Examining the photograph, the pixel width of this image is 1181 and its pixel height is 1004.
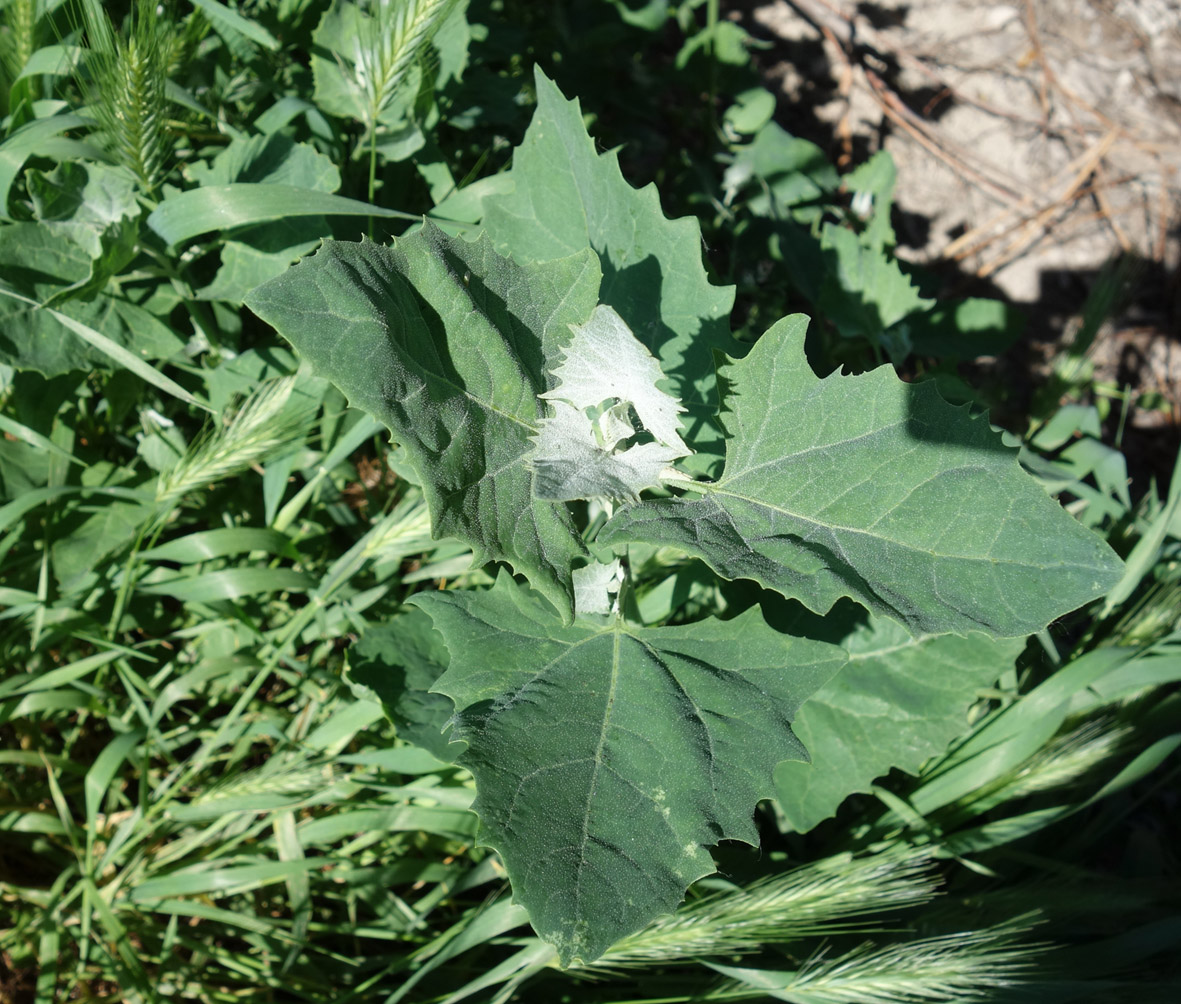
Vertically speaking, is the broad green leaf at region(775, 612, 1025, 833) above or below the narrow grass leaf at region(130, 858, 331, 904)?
below

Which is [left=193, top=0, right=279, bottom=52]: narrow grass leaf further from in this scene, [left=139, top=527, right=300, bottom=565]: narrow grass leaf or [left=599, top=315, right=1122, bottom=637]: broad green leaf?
[left=599, top=315, right=1122, bottom=637]: broad green leaf

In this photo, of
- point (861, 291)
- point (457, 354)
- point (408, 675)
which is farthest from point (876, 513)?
point (861, 291)

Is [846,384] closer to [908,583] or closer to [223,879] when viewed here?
[908,583]

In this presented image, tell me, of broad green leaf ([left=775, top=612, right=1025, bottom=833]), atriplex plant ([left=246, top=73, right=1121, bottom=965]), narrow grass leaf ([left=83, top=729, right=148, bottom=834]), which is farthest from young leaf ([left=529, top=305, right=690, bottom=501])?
narrow grass leaf ([left=83, top=729, right=148, bottom=834])

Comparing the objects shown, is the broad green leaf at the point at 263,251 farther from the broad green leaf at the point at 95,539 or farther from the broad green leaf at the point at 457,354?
the broad green leaf at the point at 457,354

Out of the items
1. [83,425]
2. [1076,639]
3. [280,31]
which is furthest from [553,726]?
[1076,639]

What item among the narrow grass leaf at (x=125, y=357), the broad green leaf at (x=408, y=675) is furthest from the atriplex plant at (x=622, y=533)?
the narrow grass leaf at (x=125, y=357)
